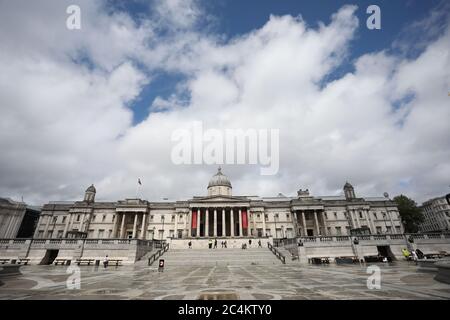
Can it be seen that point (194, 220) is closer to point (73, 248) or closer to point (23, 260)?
point (73, 248)

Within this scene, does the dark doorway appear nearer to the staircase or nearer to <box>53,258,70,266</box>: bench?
<box>53,258,70,266</box>: bench

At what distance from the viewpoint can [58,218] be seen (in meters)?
64.4

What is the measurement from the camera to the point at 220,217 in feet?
217

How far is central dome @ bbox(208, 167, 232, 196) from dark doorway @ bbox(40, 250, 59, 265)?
133ft

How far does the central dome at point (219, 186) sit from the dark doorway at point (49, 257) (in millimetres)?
40568

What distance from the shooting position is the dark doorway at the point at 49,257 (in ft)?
97.9

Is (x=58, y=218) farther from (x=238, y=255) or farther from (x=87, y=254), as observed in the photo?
(x=238, y=255)

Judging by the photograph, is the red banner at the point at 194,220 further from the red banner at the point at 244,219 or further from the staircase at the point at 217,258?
the staircase at the point at 217,258

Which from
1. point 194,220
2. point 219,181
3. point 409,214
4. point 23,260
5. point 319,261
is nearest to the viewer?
point 319,261

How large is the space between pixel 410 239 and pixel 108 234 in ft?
216

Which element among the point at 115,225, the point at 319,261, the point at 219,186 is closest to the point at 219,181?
the point at 219,186

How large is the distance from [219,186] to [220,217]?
8892 millimetres

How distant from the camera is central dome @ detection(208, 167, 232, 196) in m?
67.5

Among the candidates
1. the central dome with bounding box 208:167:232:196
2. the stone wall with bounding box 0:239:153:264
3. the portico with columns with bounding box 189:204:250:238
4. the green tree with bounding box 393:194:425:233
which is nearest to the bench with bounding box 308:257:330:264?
the stone wall with bounding box 0:239:153:264
